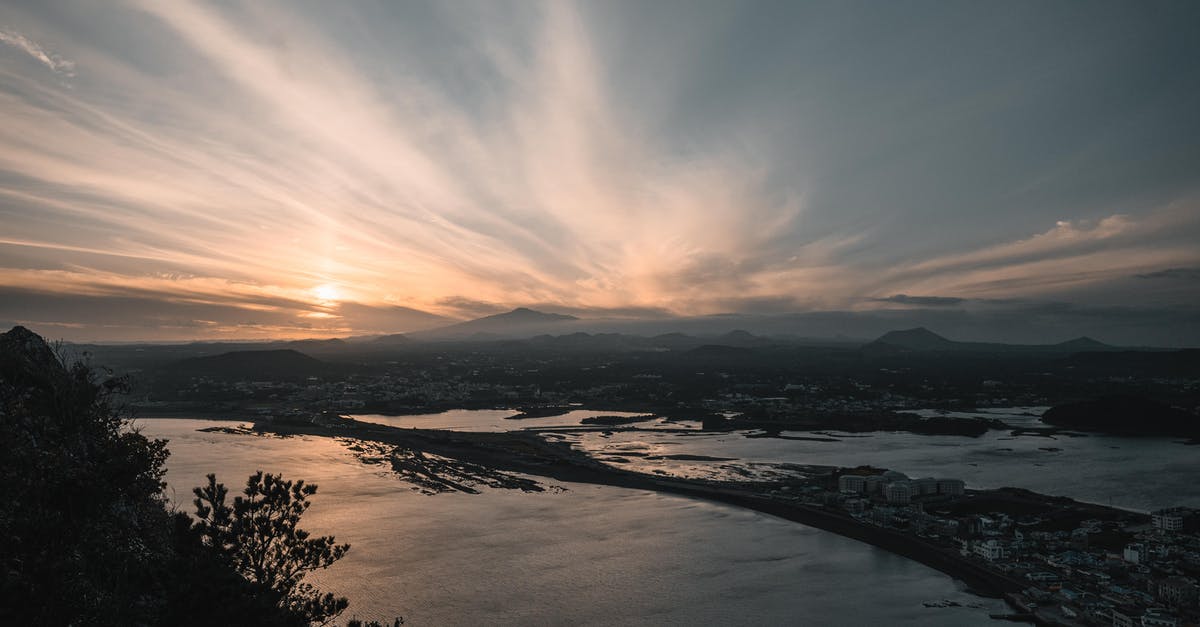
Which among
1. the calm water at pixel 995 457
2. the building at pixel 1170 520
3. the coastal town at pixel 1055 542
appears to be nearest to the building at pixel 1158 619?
the coastal town at pixel 1055 542

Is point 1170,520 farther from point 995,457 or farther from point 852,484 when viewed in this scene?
point 995,457

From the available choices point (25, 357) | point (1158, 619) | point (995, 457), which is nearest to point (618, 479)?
point (1158, 619)

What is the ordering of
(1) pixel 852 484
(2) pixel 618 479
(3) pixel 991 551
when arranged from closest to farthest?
(3) pixel 991 551 < (1) pixel 852 484 < (2) pixel 618 479

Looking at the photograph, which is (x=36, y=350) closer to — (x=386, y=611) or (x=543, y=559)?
(x=386, y=611)

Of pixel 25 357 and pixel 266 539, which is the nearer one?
pixel 266 539

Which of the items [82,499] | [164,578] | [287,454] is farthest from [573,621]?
[287,454]

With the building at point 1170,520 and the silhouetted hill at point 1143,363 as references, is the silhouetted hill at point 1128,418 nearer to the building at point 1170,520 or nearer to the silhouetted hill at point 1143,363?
the building at point 1170,520
